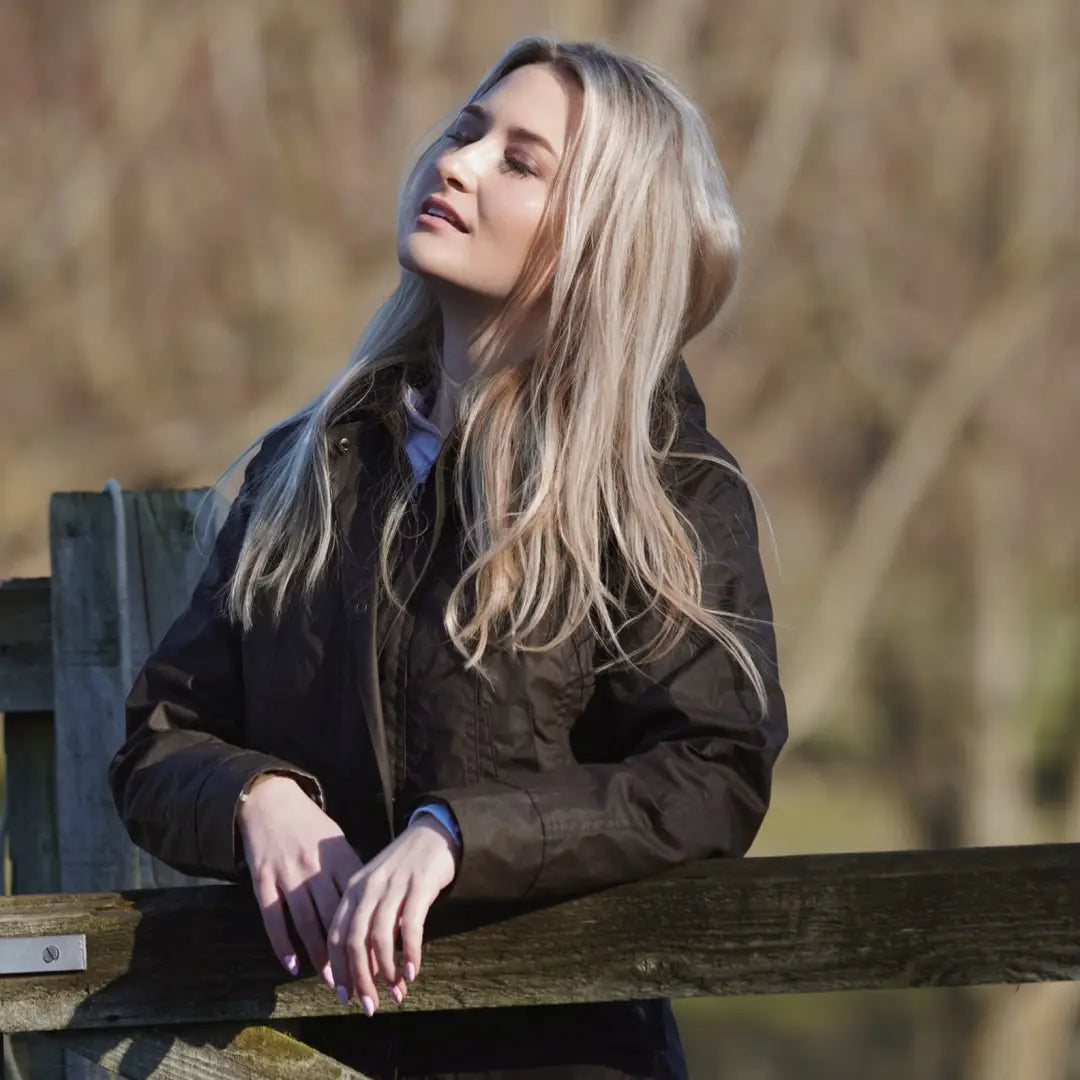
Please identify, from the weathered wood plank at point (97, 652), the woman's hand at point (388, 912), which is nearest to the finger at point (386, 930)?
the woman's hand at point (388, 912)

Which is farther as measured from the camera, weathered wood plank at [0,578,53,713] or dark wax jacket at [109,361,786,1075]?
weathered wood plank at [0,578,53,713]

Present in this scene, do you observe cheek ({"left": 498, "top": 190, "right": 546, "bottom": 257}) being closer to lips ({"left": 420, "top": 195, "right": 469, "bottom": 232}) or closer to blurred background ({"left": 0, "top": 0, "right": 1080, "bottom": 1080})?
lips ({"left": 420, "top": 195, "right": 469, "bottom": 232})

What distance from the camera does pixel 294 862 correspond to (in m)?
1.49

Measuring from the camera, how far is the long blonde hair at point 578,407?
65.6 inches

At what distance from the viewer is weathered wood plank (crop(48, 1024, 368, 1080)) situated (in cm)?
150

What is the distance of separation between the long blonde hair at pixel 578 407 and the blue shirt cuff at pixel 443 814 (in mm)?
184

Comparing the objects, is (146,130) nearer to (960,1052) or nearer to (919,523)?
(919,523)

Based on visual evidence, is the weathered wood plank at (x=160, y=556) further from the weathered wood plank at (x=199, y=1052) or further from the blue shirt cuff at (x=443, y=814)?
the blue shirt cuff at (x=443, y=814)

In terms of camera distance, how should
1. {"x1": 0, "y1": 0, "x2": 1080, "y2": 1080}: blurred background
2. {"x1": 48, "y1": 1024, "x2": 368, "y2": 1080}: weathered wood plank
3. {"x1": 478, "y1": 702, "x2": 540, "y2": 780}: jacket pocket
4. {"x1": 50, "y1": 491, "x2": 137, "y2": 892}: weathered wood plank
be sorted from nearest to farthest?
{"x1": 48, "y1": 1024, "x2": 368, "y2": 1080}: weathered wood plank
{"x1": 478, "y1": 702, "x2": 540, "y2": 780}: jacket pocket
{"x1": 50, "y1": 491, "x2": 137, "y2": 892}: weathered wood plank
{"x1": 0, "y1": 0, "x2": 1080, "y2": 1080}: blurred background

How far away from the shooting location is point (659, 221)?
1.90 m

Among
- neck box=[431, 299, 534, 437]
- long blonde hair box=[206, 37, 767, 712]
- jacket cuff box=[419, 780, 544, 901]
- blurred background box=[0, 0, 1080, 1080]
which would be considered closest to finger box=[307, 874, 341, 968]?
jacket cuff box=[419, 780, 544, 901]

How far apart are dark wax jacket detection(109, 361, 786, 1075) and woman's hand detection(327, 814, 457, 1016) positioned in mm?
27

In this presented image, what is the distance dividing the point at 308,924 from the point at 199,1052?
0.17 metres

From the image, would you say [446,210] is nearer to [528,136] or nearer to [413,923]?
[528,136]
